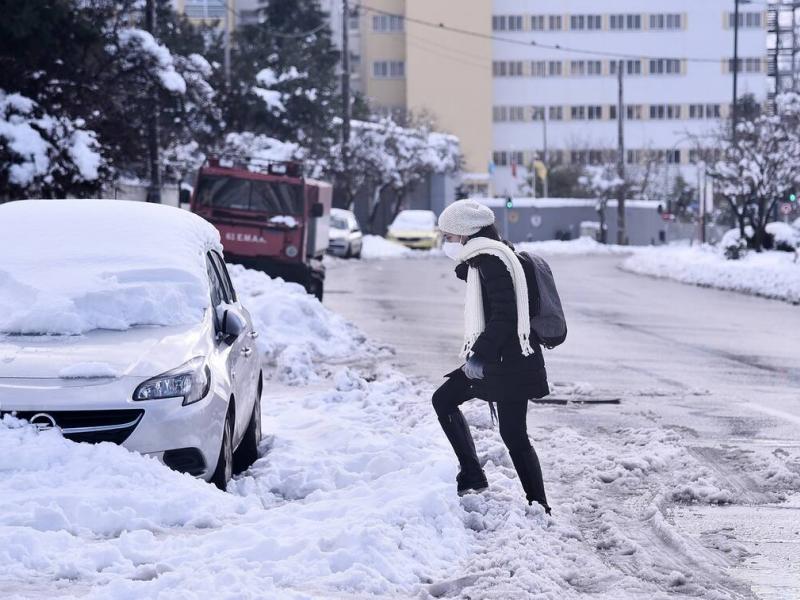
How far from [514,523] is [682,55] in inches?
4624

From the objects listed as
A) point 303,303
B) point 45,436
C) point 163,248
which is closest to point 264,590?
point 45,436

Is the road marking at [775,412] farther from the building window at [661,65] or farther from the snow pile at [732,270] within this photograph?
the building window at [661,65]

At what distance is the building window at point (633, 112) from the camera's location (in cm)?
12181

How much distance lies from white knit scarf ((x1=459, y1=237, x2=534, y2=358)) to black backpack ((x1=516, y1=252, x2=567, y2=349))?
6 centimetres

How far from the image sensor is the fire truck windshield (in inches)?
1069

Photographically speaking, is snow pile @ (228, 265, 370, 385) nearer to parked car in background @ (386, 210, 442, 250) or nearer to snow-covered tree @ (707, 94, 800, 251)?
snow-covered tree @ (707, 94, 800, 251)

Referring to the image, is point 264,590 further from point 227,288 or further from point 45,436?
point 227,288

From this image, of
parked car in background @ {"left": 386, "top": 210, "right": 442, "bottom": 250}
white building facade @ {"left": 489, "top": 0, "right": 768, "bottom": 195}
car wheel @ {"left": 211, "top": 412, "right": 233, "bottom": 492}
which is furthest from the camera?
white building facade @ {"left": 489, "top": 0, "right": 768, "bottom": 195}

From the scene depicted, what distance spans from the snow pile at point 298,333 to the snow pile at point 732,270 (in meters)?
14.5

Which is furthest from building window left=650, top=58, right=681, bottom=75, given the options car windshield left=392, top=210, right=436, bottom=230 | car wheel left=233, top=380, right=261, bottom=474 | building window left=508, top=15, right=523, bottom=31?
car wheel left=233, top=380, right=261, bottom=474

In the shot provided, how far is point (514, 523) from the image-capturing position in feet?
25.0

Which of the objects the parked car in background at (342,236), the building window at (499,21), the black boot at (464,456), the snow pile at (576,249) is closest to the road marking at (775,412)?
the black boot at (464,456)

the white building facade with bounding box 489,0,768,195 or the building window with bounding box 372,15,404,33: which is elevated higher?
the building window with bounding box 372,15,404,33

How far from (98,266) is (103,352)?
121 centimetres
